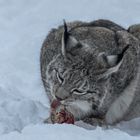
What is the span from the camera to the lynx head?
6758 mm

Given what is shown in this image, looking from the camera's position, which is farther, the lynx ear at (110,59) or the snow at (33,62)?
the lynx ear at (110,59)

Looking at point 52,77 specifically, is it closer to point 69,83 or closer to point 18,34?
point 69,83

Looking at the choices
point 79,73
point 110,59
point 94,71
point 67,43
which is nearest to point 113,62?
point 110,59

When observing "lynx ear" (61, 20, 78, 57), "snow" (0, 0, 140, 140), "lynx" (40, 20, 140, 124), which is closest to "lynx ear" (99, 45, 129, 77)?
"lynx" (40, 20, 140, 124)

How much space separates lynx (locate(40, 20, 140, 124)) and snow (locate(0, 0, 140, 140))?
0.22 meters

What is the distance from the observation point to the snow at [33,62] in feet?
21.2

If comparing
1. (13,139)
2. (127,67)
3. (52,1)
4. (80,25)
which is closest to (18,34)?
(52,1)

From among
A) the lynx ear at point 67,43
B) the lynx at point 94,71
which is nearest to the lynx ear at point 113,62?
the lynx at point 94,71

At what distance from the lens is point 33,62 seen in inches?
384

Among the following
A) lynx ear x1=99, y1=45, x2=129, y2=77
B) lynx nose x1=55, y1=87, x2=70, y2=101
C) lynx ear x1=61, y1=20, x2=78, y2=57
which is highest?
lynx ear x1=61, y1=20, x2=78, y2=57

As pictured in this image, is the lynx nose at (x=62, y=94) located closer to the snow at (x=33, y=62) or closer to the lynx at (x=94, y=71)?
the lynx at (x=94, y=71)

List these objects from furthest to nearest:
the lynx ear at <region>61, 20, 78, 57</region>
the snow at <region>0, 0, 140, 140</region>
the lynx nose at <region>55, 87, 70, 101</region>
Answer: the lynx ear at <region>61, 20, 78, 57</region> → the lynx nose at <region>55, 87, 70, 101</region> → the snow at <region>0, 0, 140, 140</region>

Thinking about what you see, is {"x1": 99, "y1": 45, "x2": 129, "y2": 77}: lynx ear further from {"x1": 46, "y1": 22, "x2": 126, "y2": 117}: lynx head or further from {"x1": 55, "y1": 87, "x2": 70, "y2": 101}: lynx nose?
{"x1": 55, "y1": 87, "x2": 70, "y2": 101}: lynx nose

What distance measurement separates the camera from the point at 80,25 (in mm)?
8102
